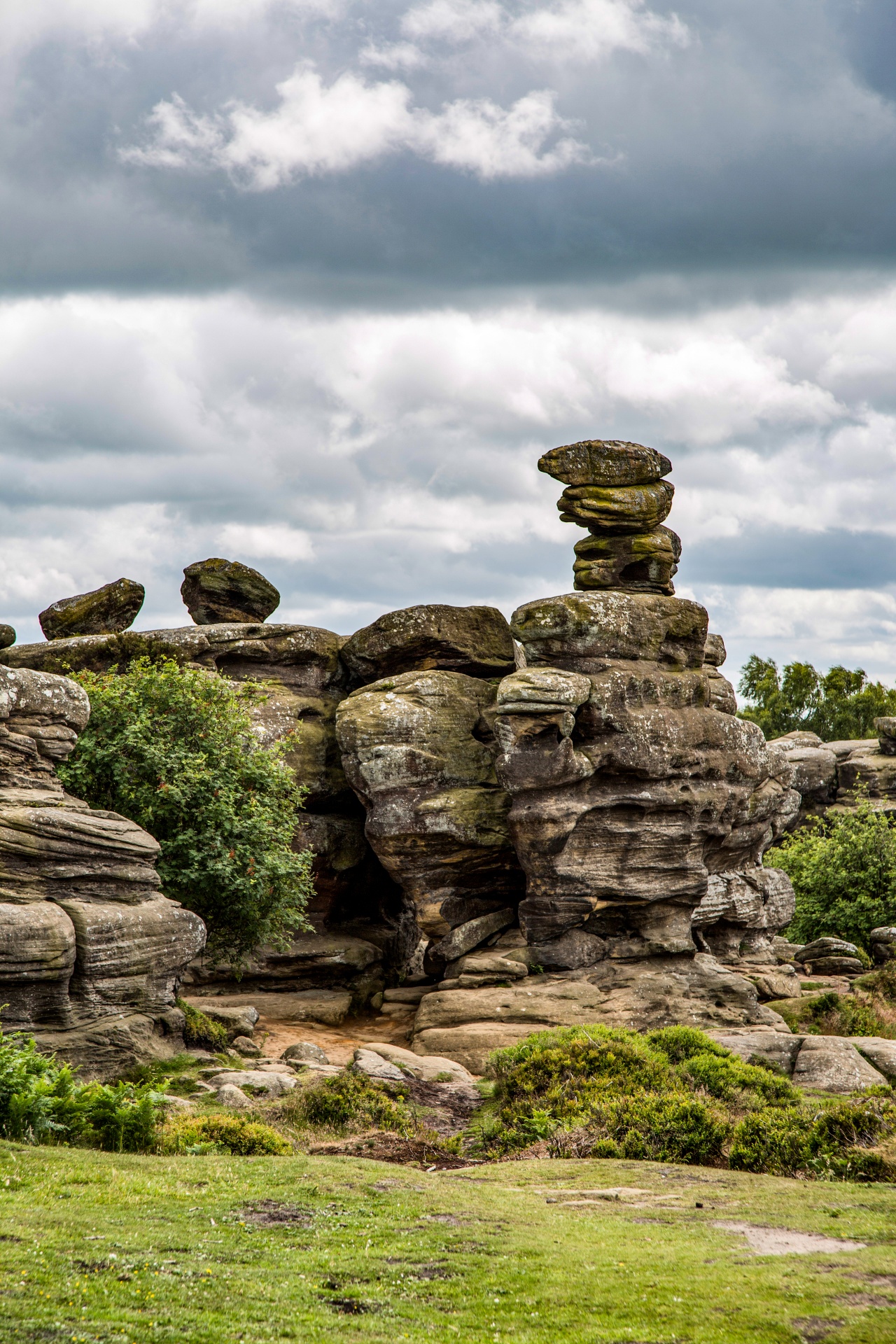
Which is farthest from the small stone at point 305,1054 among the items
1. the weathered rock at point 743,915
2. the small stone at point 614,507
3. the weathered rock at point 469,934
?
the small stone at point 614,507

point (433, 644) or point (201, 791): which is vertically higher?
point (433, 644)

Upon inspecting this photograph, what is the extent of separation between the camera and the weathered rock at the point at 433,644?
138 feet

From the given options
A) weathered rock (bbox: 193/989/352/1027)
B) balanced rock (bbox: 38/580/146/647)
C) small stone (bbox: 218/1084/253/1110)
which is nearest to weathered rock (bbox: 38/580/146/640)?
balanced rock (bbox: 38/580/146/647)

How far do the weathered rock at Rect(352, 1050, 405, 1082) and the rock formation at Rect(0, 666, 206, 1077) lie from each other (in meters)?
4.60

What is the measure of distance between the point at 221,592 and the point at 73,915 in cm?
2377

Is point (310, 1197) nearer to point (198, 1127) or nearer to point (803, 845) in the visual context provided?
point (198, 1127)

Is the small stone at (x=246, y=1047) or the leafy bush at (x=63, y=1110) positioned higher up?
the leafy bush at (x=63, y=1110)

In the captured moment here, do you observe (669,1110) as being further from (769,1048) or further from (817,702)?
(817,702)

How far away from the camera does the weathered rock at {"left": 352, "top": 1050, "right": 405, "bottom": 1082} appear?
2542 cm

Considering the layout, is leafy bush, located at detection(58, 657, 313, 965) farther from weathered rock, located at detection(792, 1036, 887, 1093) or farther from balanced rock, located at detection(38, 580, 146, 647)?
weathered rock, located at detection(792, 1036, 887, 1093)

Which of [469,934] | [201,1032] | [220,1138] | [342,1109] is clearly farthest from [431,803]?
[220,1138]

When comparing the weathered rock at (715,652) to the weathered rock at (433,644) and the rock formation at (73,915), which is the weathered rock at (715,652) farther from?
the rock formation at (73,915)

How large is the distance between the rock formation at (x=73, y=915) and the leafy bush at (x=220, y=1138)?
5224 millimetres

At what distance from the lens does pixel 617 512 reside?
1677 inches
